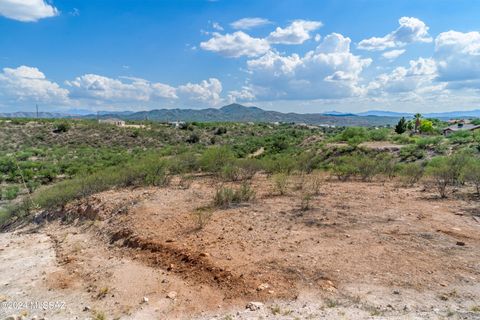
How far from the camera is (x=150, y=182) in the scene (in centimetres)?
1555

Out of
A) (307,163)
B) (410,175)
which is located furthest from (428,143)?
(410,175)

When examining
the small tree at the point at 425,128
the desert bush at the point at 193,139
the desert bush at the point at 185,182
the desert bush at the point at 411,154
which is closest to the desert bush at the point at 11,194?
the desert bush at the point at 185,182

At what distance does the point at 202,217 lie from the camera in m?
10.1

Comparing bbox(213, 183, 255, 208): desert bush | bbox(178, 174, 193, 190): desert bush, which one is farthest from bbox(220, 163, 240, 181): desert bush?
bbox(213, 183, 255, 208): desert bush

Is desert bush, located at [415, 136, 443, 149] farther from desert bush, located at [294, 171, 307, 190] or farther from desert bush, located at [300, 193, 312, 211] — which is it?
desert bush, located at [300, 193, 312, 211]

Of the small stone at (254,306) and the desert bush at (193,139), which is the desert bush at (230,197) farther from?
the desert bush at (193,139)

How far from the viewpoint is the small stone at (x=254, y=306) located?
5914 millimetres

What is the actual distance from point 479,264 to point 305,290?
347 centimetres

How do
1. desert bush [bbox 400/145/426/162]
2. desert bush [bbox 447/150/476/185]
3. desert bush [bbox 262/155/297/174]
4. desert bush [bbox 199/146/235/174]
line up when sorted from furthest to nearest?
1. desert bush [bbox 400/145/426/162]
2. desert bush [bbox 199/146/235/174]
3. desert bush [bbox 262/155/297/174]
4. desert bush [bbox 447/150/476/185]

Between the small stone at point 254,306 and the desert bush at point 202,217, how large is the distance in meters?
3.74

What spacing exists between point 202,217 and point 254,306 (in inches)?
174

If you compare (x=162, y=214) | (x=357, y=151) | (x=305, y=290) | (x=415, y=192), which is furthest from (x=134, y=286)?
(x=357, y=151)

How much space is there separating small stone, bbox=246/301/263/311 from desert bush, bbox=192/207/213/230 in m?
3.74

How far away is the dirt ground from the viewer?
6047 millimetres
